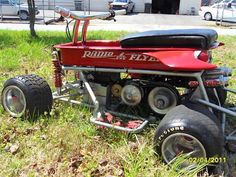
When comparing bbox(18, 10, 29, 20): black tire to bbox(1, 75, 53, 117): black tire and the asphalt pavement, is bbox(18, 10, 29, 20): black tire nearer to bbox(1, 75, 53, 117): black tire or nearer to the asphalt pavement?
the asphalt pavement

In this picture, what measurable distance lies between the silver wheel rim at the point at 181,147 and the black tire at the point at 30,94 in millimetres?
1561

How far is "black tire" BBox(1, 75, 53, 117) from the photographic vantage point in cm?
383

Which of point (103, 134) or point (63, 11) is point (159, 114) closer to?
point (103, 134)

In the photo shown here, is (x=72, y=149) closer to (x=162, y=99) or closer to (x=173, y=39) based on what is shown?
(x=162, y=99)

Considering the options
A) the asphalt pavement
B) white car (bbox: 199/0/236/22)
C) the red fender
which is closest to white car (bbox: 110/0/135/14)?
the asphalt pavement

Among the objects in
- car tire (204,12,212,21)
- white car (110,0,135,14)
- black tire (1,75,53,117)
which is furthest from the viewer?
white car (110,0,135,14)

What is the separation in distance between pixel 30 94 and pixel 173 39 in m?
1.62

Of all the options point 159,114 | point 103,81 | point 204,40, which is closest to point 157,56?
point 204,40

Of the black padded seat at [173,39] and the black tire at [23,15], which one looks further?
the black tire at [23,15]

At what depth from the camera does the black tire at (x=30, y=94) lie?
383 centimetres

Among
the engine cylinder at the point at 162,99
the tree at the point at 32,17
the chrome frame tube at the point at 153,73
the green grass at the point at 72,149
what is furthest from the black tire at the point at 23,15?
the engine cylinder at the point at 162,99

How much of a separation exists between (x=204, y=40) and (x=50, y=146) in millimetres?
1761

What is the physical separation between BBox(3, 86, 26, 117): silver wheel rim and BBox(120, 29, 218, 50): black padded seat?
134 cm

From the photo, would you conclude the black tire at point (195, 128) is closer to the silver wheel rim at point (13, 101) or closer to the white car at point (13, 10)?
the silver wheel rim at point (13, 101)
